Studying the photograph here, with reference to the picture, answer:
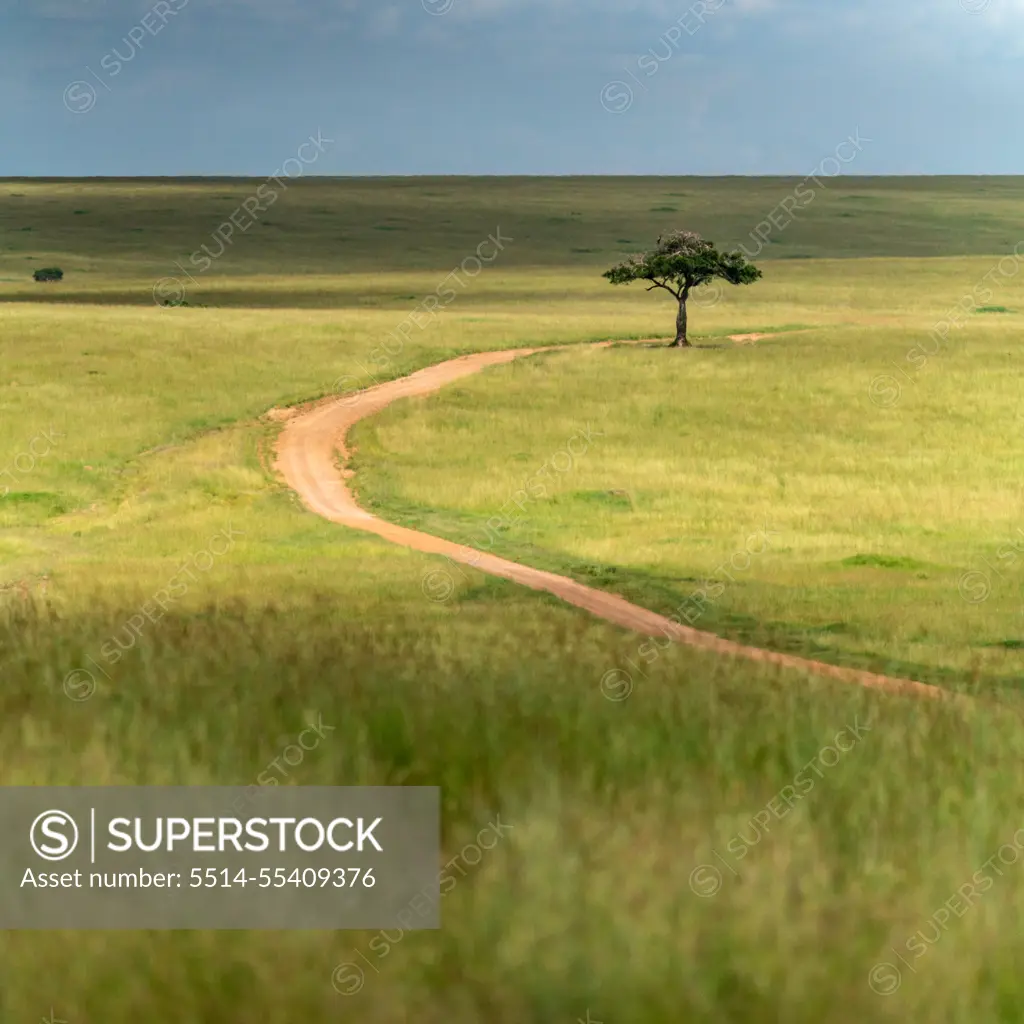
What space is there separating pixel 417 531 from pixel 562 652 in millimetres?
19616

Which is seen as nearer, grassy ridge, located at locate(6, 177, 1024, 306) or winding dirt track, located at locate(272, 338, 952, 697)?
winding dirt track, located at locate(272, 338, 952, 697)

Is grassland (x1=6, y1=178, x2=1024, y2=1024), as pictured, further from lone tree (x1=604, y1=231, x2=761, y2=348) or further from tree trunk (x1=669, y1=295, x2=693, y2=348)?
lone tree (x1=604, y1=231, x2=761, y2=348)

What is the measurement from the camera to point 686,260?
209ft

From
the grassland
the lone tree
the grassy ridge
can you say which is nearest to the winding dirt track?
the grassland

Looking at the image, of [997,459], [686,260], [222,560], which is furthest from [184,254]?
[222,560]

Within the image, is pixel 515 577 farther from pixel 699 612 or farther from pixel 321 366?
pixel 321 366

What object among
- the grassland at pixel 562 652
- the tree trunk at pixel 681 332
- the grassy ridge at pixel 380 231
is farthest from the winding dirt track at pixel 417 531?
the grassy ridge at pixel 380 231

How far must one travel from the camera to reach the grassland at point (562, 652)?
4402 millimetres

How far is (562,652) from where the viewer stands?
1176 cm

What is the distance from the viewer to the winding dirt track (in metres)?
14.3

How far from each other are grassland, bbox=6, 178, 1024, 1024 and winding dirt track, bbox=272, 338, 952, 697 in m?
0.82

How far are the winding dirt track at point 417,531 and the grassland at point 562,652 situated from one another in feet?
2.70

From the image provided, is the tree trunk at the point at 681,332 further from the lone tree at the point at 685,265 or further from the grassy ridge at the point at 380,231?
the grassy ridge at the point at 380,231

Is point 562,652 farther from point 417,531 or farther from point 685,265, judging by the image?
point 685,265
